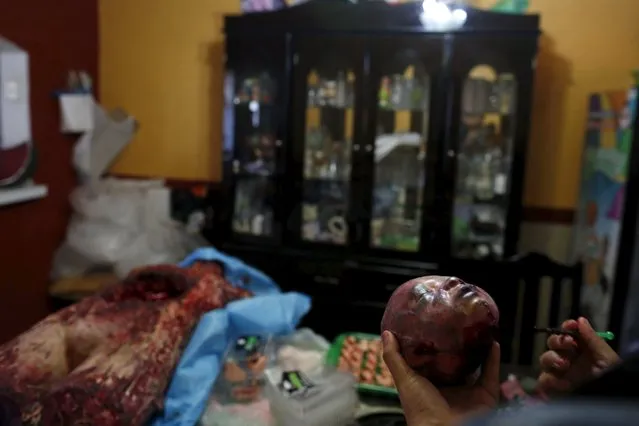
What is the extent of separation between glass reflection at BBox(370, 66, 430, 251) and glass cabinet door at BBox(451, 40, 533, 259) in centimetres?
17

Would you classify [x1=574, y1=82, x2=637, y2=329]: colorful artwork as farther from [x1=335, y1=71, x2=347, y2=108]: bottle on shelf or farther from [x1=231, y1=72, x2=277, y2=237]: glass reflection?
[x1=231, y1=72, x2=277, y2=237]: glass reflection

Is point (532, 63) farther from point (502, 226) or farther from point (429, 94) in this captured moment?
point (502, 226)

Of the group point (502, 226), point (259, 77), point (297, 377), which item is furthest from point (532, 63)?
point (297, 377)

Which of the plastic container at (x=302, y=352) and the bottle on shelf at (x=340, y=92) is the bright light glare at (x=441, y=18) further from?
the plastic container at (x=302, y=352)

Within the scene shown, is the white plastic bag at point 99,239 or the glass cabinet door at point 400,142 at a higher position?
the glass cabinet door at point 400,142

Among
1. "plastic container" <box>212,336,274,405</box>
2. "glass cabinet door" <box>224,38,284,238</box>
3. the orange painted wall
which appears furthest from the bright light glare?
"plastic container" <box>212,336,274,405</box>

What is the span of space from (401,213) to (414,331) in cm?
224

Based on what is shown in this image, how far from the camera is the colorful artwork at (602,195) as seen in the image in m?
2.44

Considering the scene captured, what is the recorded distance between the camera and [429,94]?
9.43 ft

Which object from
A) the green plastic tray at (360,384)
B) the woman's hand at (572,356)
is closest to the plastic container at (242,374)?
the green plastic tray at (360,384)

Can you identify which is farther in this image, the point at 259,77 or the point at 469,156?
the point at 259,77

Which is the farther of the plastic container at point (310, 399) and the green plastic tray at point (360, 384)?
the green plastic tray at point (360, 384)

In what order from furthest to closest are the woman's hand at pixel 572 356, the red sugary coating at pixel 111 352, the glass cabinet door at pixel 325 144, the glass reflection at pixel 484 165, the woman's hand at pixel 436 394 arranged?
1. the glass cabinet door at pixel 325 144
2. the glass reflection at pixel 484 165
3. the red sugary coating at pixel 111 352
4. the woman's hand at pixel 572 356
5. the woman's hand at pixel 436 394

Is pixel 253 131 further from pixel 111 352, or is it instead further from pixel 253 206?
pixel 111 352
